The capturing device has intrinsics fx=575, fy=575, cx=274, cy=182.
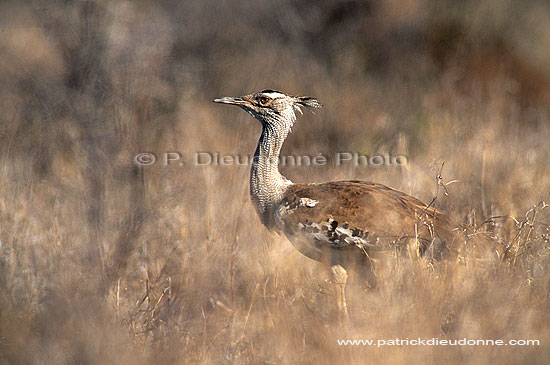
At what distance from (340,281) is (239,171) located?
6.36ft

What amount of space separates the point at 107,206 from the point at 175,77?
10.1 feet

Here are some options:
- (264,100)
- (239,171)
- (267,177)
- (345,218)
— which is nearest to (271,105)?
(264,100)

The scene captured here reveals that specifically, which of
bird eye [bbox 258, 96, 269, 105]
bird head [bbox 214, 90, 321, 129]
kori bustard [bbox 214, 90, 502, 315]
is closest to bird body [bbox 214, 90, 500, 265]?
kori bustard [bbox 214, 90, 502, 315]

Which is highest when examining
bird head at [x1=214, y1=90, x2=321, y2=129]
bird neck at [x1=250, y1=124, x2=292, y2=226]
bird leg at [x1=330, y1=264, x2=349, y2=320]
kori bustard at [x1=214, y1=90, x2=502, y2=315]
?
bird head at [x1=214, y1=90, x2=321, y2=129]

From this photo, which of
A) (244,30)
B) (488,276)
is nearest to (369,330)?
(488,276)

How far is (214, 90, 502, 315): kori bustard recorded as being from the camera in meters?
3.46

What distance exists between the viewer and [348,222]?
3525mm

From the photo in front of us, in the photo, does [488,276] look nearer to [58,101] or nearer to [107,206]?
[107,206]

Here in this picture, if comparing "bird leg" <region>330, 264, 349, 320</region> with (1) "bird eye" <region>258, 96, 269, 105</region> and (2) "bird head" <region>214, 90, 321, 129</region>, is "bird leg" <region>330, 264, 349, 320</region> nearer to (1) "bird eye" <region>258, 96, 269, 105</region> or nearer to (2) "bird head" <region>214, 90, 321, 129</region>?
(2) "bird head" <region>214, 90, 321, 129</region>

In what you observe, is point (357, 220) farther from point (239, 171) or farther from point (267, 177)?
point (239, 171)

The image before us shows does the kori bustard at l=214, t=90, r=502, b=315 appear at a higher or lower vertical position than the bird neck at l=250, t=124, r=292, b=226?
lower

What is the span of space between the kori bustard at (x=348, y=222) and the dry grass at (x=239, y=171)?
0.20m

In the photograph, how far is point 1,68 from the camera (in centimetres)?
507

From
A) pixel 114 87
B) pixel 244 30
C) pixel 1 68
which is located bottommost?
pixel 114 87
